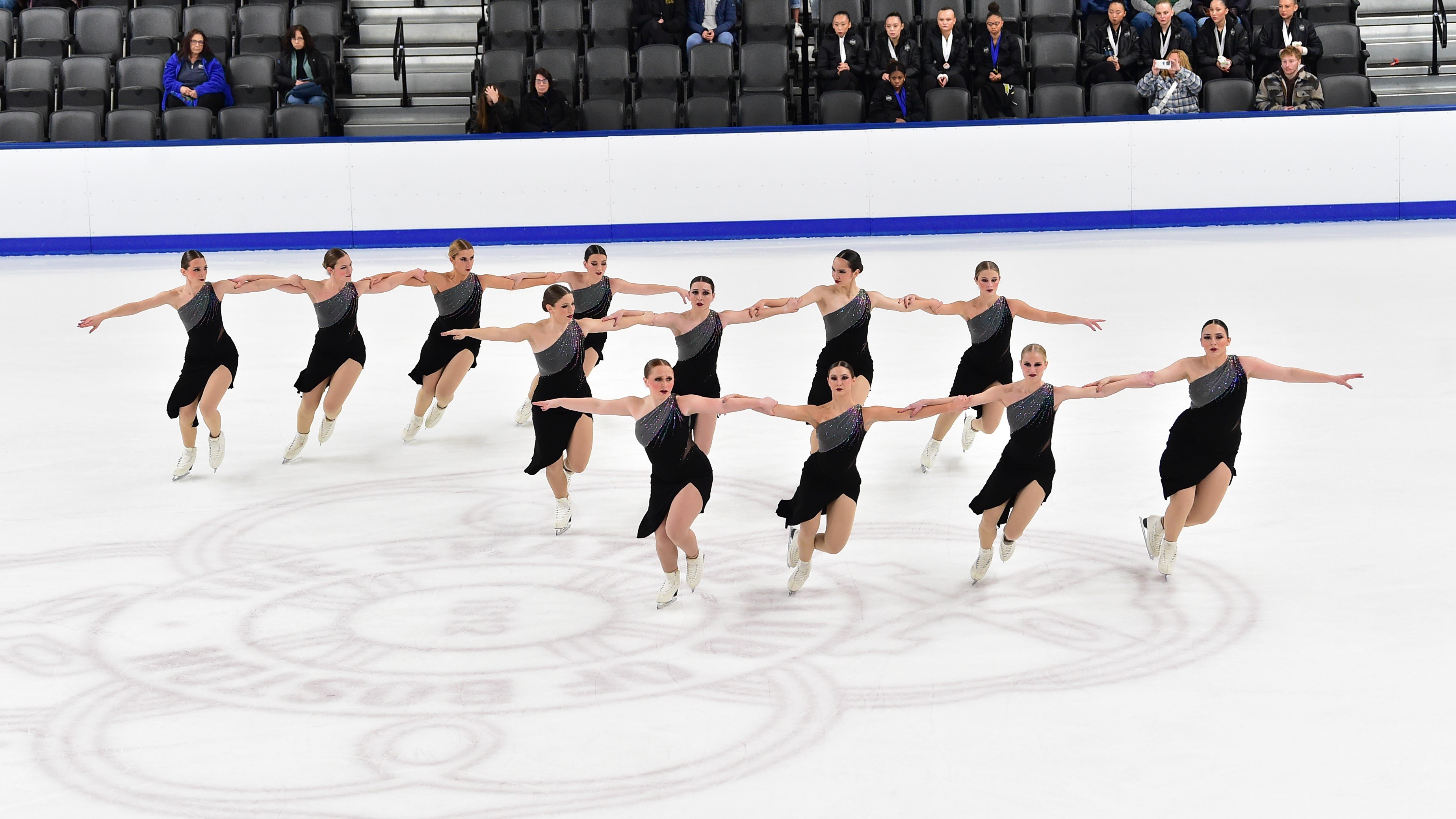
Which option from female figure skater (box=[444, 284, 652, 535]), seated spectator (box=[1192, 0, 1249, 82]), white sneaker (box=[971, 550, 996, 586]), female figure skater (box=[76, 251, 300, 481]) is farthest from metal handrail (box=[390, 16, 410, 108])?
white sneaker (box=[971, 550, 996, 586])

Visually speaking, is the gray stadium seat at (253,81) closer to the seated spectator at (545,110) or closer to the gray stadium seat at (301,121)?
the gray stadium seat at (301,121)

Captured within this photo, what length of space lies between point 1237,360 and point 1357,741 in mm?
2119

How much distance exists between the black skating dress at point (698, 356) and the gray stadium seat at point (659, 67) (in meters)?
12.2

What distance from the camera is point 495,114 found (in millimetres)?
18891

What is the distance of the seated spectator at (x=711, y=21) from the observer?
64.7 ft

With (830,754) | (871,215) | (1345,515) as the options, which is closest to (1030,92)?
(871,215)

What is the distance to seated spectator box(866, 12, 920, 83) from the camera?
1906cm

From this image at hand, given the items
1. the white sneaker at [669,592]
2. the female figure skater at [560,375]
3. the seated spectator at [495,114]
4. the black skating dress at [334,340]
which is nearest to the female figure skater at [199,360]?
the black skating dress at [334,340]

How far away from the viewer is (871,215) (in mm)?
19203

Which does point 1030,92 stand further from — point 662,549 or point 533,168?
point 662,549

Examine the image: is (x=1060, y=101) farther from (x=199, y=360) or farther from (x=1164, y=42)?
(x=199, y=360)

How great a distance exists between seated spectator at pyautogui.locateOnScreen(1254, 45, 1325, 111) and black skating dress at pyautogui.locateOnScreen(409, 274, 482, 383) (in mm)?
13250

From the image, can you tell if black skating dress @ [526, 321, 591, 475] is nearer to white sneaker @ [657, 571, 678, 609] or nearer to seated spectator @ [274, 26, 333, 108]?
white sneaker @ [657, 571, 678, 609]

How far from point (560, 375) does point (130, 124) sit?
1413 centimetres
